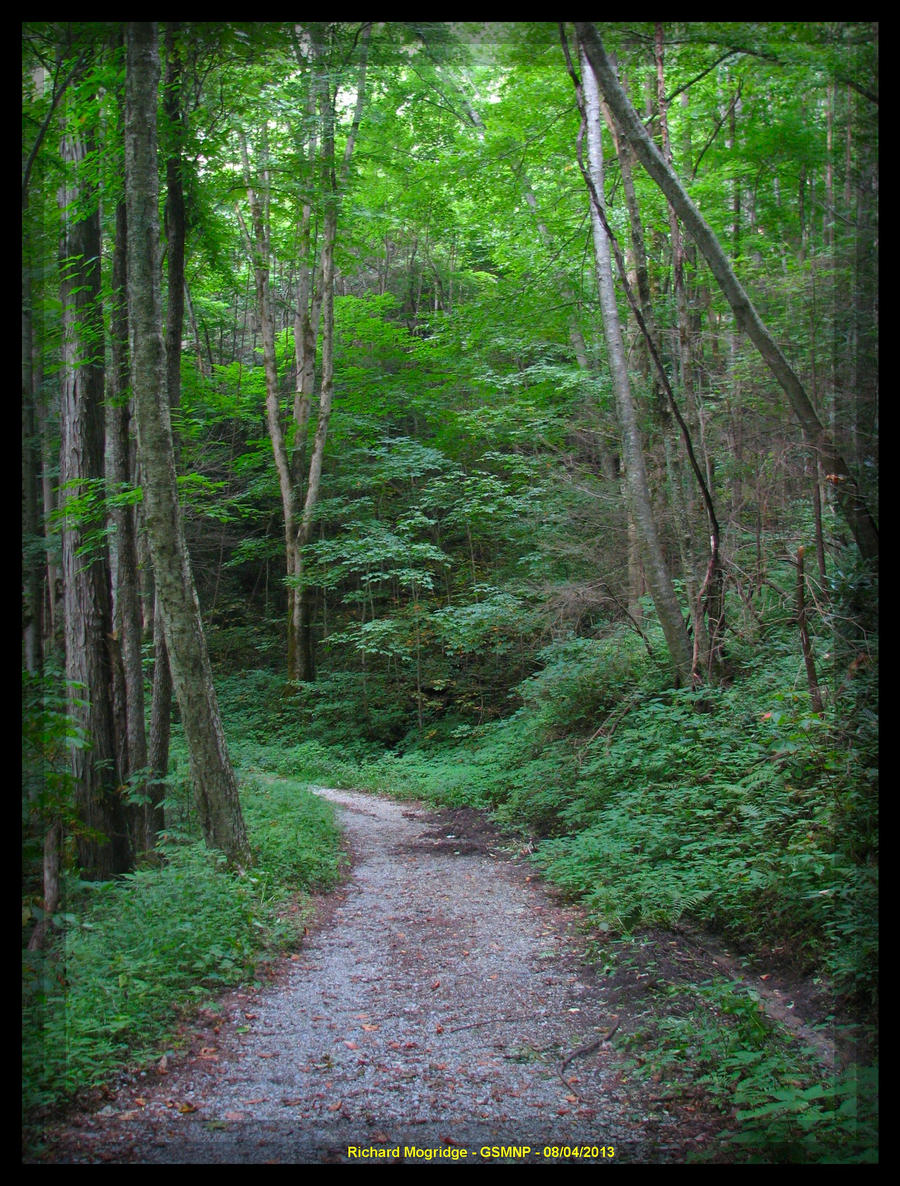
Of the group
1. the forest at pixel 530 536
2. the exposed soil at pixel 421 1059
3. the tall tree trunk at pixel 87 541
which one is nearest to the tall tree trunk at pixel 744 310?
the forest at pixel 530 536

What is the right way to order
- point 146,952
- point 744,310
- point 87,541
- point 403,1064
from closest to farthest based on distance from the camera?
point 403,1064 → point 744,310 → point 146,952 → point 87,541

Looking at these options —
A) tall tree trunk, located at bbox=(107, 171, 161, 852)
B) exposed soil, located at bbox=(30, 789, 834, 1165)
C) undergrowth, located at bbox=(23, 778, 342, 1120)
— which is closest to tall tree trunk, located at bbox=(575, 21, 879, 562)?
exposed soil, located at bbox=(30, 789, 834, 1165)

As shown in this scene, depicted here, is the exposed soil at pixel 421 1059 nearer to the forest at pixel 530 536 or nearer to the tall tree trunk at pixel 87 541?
the forest at pixel 530 536

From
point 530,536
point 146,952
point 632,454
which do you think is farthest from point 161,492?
point 530,536

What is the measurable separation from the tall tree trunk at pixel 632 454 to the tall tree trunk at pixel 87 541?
5224mm

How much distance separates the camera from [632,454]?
26.3 feet

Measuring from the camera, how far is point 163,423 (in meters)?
5.20

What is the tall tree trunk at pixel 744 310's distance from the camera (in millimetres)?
2586

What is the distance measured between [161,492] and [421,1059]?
407cm

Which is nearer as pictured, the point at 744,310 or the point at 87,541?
the point at 744,310

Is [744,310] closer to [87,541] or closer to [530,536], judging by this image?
[87,541]

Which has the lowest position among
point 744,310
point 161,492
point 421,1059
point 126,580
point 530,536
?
point 421,1059
